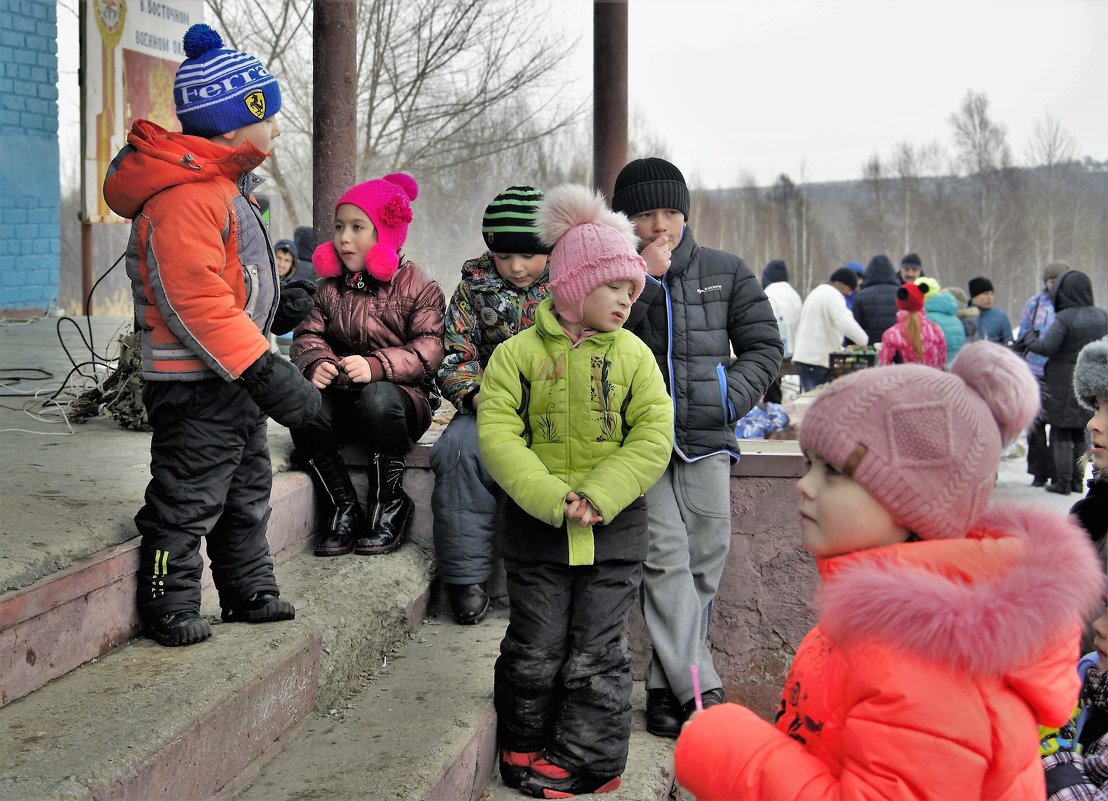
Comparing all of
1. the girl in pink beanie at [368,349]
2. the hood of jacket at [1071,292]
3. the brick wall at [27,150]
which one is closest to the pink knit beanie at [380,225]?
the girl in pink beanie at [368,349]

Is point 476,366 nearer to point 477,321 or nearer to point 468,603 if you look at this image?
point 477,321

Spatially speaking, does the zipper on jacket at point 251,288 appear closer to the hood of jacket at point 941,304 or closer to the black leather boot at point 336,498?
the black leather boot at point 336,498

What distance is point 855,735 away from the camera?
56.6 inches

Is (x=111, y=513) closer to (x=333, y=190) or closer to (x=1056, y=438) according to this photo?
(x=333, y=190)

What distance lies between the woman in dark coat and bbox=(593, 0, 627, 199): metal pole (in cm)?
→ 443

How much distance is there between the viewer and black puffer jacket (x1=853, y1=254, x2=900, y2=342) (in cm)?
1181

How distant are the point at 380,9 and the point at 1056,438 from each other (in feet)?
38.7

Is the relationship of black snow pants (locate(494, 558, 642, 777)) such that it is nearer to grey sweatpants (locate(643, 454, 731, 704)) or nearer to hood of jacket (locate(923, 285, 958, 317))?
grey sweatpants (locate(643, 454, 731, 704))

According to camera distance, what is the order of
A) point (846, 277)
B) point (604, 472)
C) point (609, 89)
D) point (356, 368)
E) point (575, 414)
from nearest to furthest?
point (604, 472) < point (575, 414) < point (356, 368) < point (609, 89) < point (846, 277)

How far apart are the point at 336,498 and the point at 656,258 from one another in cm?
158

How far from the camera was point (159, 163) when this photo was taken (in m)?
2.96

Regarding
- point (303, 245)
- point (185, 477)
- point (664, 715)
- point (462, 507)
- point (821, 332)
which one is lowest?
point (664, 715)

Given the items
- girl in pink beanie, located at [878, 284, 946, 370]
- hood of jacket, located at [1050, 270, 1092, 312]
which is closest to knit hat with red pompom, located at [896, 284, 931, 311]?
girl in pink beanie, located at [878, 284, 946, 370]

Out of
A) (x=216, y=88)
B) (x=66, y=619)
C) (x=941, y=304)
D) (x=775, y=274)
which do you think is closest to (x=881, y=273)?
(x=941, y=304)
